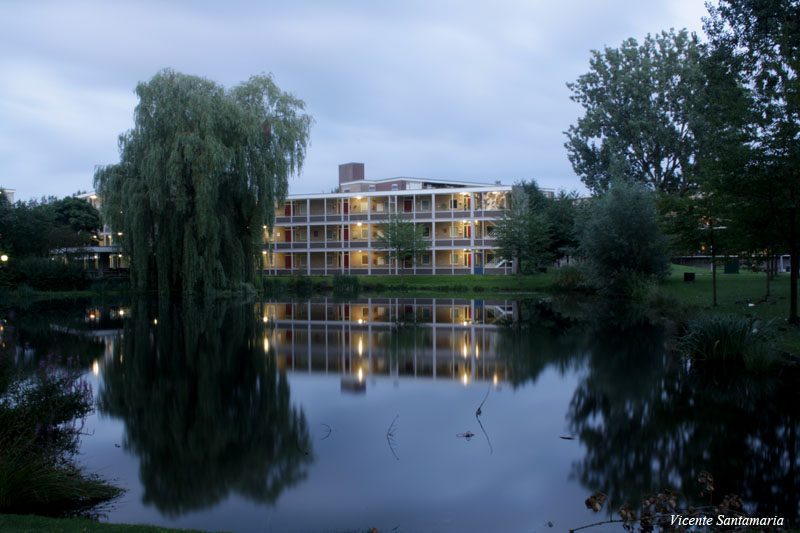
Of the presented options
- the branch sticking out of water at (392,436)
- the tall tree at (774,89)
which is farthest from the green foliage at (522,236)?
the branch sticking out of water at (392,436)

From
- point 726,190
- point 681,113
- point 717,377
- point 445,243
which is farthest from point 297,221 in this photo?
point 717,377

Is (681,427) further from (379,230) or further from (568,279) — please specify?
(379,230)

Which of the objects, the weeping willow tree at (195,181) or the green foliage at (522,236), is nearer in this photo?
the weeping willow tree at (195,181)

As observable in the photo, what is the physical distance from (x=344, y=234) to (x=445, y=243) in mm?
11660

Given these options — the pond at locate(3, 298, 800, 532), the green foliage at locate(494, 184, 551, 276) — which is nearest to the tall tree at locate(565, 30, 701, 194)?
the green foliage at locate(494, 184, 551, 276)

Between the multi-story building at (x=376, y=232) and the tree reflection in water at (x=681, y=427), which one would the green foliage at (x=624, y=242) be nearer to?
the multi-story building at (x=376, y=232)

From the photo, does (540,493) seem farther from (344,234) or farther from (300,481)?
(344,234)

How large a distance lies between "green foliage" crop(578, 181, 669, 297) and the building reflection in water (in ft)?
33.6

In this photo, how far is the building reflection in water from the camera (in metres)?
14.5

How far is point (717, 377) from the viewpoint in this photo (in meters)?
12.9

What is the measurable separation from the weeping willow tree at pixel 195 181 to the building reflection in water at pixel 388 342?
23.7ft

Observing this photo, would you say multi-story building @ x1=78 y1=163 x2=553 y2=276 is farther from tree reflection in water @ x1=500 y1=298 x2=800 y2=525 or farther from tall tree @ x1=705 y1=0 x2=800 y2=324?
tree reflection in water @ x1=500 y1=298 x2=800 y2=525

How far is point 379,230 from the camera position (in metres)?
64.4

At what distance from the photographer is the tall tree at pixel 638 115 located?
155 ft
